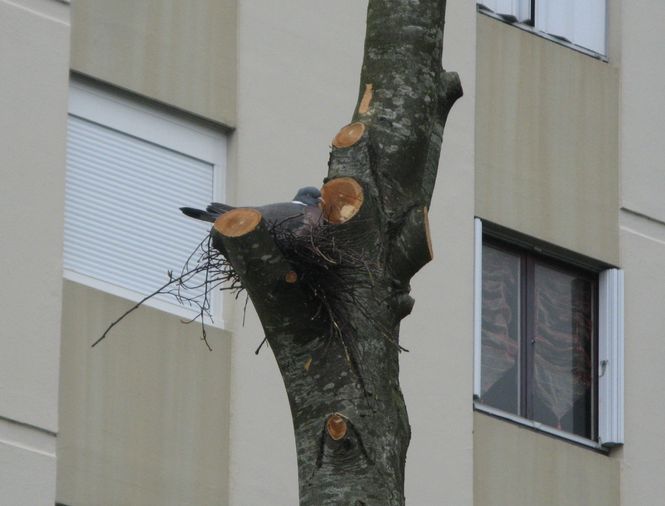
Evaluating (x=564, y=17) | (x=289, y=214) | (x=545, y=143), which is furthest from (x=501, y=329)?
(x=289, y=214)

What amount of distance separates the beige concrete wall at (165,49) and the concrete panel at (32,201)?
254 mm

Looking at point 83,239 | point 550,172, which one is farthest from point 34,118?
point 550,172

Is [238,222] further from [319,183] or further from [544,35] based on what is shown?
[544,35]

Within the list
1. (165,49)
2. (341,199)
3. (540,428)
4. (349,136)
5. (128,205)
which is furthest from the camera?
(540,428)

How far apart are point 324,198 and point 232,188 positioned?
19.2 ft

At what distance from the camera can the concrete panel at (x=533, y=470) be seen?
15.4 meters

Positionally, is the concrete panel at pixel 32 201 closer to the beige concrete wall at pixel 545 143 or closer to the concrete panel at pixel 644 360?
the beige concrete wall at pixel 545 143

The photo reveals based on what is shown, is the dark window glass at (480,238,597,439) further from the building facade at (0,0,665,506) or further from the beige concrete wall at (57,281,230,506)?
the beige concrete wall at (57,281,230,506)

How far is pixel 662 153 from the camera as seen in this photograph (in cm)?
1762

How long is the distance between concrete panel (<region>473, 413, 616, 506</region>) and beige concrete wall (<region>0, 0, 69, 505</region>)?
348 cm

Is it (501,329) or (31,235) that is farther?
(501,329)

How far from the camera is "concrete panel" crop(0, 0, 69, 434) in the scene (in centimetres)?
1312

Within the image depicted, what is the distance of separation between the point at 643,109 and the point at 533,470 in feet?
11.0

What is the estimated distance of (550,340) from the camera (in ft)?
55.5
